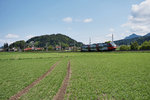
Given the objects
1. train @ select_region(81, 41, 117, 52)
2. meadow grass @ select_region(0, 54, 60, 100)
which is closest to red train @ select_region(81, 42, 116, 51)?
train @ select_region(81, 41, 117, 52)

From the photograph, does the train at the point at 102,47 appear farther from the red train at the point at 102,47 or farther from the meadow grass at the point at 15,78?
the meadow grass at the point at 15,78

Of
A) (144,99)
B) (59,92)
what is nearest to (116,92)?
(144,99)

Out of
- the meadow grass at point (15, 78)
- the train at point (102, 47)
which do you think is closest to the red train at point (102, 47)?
the train at point (102, 47)

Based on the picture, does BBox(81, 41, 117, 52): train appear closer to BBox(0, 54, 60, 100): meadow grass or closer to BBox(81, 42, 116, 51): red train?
BBox(81, 42, 116, 51): red train

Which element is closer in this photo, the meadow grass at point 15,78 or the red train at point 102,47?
the meadow grass at point 15,78

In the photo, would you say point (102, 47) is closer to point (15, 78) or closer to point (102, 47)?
point (102, 47)

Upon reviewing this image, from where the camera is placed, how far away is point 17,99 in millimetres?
5930

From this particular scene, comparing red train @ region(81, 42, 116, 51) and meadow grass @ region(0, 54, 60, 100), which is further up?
red train @ region(81, 42, 116, 51)

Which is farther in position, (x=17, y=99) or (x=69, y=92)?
(x=69, y=92)

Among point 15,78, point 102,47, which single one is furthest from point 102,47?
point 15,78

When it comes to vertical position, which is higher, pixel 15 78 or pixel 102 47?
pixel 102 47

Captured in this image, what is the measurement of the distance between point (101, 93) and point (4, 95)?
255 inches

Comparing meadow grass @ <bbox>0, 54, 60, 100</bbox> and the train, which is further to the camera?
the train

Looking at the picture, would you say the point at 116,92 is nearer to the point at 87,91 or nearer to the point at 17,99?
the point at 87,91
